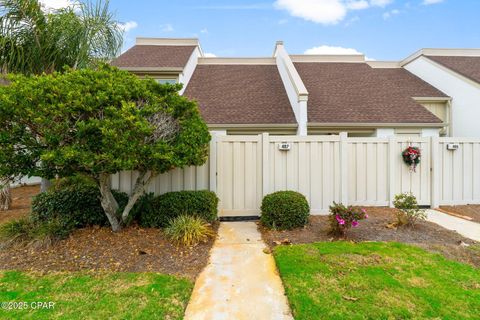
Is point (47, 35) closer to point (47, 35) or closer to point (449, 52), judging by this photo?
point (47, 35)

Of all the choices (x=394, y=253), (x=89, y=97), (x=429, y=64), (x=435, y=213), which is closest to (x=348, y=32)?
(x=429, y=64)

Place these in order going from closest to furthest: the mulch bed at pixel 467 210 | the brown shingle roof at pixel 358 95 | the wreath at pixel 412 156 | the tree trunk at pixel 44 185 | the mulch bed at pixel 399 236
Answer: the mulch bed at pixel 399 236
the tree trunk at pixel 44 185
the mulch bed at pixel 467 210
the wreath at pixel 412 156
the brown shingle roof at pixel 358 95

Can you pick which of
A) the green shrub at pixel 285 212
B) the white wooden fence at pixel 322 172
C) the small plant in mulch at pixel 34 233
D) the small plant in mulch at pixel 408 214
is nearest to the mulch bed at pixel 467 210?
the white wooden fence at pixel 322 172

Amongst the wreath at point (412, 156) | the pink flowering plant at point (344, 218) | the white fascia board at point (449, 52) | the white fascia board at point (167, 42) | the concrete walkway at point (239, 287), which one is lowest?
the concrete walkway at point (239, 287)

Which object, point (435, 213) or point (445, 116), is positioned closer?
point (435, 213)

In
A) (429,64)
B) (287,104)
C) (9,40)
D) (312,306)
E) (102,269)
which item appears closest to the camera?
(312,306)

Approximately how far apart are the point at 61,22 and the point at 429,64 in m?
15.8

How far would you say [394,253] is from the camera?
4156 millimetres

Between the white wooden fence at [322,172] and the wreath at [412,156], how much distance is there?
119 millimetres

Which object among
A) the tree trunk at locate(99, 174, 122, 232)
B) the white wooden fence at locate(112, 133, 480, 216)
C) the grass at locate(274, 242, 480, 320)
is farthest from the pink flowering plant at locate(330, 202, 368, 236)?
the tree trunk at locate(99, 174, 122, 232)

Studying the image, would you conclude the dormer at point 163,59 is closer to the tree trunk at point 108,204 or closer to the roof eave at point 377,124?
the tree trunk at point 108,204

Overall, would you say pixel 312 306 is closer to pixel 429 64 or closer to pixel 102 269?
pixel 102 269

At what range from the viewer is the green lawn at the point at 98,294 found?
2756 millimetres

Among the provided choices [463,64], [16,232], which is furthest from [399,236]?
[463,64]
